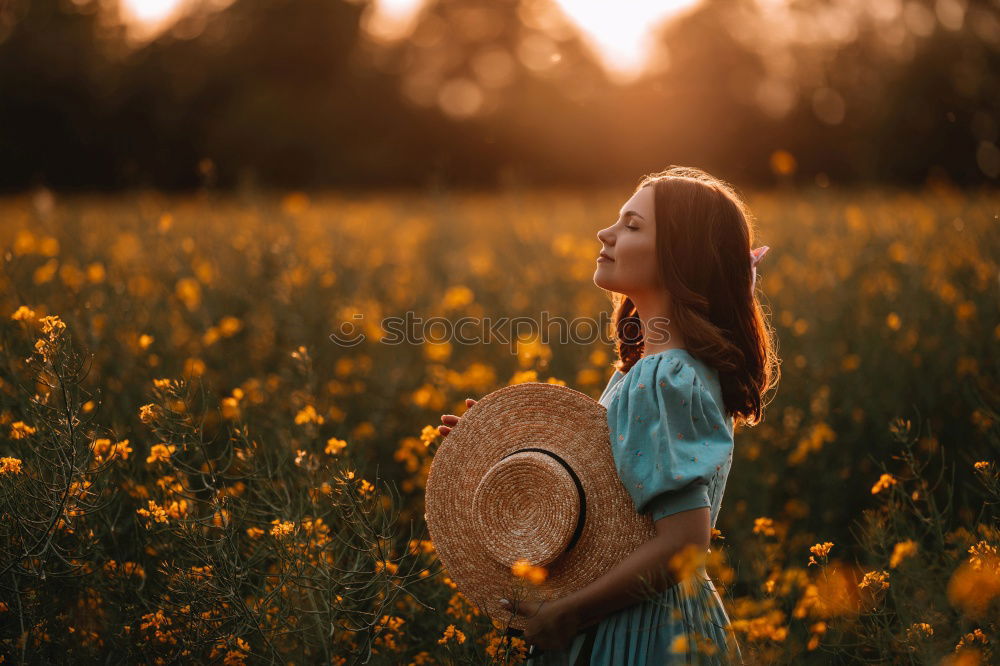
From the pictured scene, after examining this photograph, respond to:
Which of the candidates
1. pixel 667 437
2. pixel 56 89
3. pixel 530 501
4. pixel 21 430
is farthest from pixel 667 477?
pixel 56 89

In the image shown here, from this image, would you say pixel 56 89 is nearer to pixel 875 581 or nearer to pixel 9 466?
pixel 9 466

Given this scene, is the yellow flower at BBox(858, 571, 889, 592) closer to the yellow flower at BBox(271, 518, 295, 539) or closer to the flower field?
the flower field

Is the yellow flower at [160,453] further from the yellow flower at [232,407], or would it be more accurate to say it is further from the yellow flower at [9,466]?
the yellow flower at [9,466]

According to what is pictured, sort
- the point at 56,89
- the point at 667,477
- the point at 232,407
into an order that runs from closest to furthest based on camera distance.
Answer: the point at 667,477
the point at 232,407
the point at 56,89

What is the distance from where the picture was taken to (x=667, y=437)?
5.92 ft

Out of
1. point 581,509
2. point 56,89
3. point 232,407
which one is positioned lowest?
point 581,509

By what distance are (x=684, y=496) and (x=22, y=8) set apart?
1197 inches

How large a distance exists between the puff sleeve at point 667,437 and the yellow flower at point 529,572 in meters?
0.26

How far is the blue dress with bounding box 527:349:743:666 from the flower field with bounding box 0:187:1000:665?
103mm

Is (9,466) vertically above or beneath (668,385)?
beneath

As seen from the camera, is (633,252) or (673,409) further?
(633,252)

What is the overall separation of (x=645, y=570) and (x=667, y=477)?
216mm

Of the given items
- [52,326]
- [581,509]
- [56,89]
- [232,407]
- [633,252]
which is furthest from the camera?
[56,89]

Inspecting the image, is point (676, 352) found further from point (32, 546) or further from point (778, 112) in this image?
point (778, 112)
